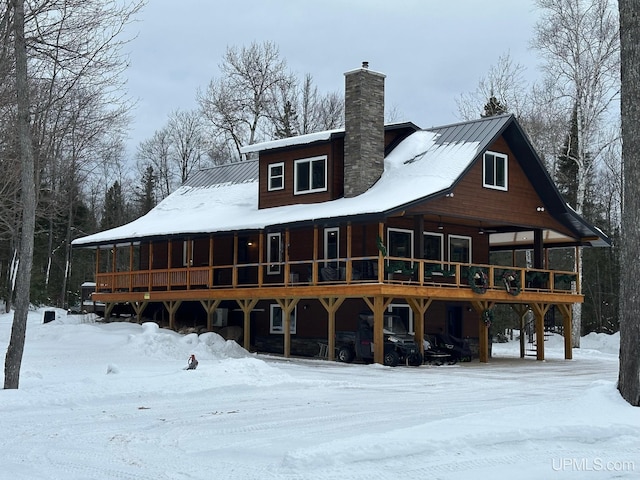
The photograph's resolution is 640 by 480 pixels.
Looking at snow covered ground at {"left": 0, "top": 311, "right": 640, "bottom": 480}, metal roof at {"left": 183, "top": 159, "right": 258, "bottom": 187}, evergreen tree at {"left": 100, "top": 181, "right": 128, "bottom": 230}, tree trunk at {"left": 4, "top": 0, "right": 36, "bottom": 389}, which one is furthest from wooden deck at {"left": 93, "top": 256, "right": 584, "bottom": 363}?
evergreen tree at {"left": 100, "top": 181, "right": 128, "bottom": 230}

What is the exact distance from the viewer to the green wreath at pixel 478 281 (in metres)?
26.3

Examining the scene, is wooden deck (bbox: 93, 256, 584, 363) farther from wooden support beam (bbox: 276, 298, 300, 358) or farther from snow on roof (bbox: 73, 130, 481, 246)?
snow on roof (bbox: 73, 130, 481, 246)

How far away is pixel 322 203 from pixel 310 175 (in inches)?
54.9

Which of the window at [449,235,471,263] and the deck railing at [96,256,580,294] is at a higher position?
the window at [449,235,471,263]

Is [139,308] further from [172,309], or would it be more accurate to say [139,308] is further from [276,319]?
[276,319]

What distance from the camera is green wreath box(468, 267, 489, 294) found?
26.3m

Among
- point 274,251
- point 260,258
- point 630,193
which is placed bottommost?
point 260,258

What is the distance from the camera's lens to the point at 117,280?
34375 millimetres

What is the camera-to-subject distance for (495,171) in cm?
2875

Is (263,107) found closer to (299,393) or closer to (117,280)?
(117,280)

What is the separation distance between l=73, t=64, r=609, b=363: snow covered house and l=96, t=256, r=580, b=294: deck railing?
0.23ft

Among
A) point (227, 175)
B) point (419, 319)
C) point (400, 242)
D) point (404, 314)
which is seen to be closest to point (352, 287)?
point (419, 319)

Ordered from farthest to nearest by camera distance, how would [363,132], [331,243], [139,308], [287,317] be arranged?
[139,308] → [331,243] → [363,132] → [287,317]

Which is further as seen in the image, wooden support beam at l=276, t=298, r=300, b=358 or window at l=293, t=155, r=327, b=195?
window at l=293, t=155, r=327, b=195
